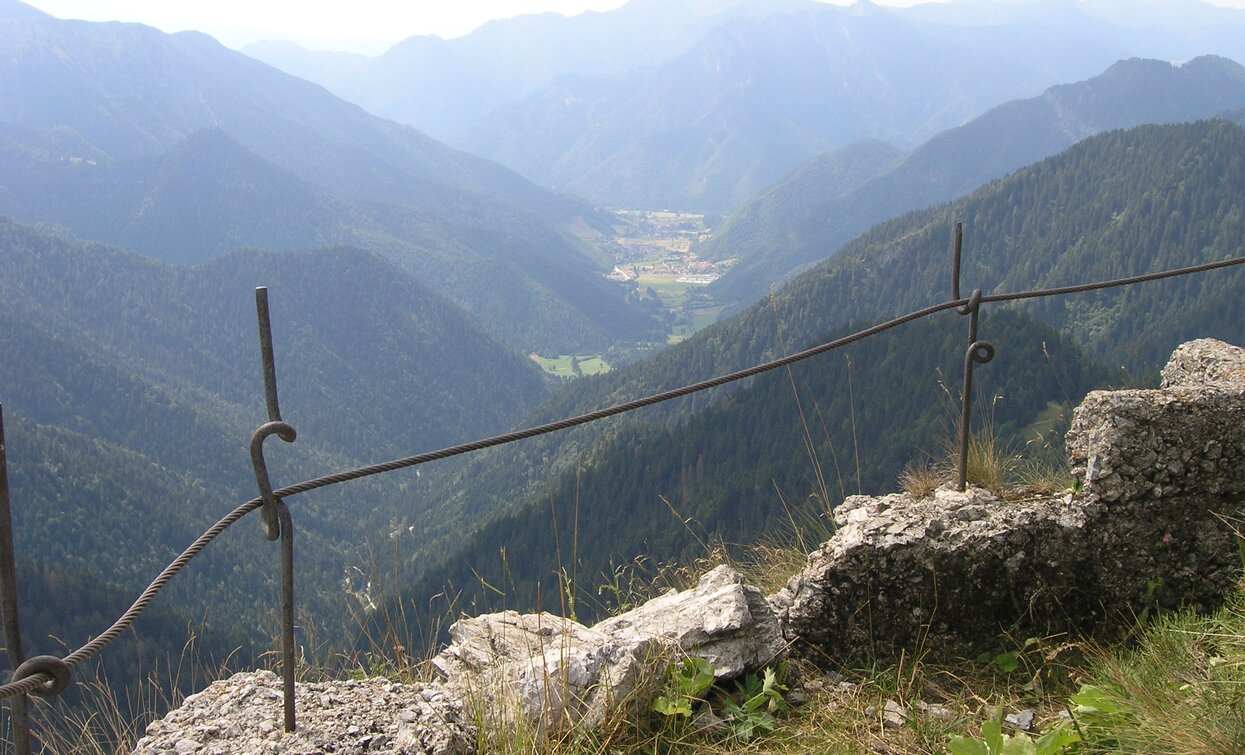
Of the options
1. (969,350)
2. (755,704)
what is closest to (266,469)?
(755,704)

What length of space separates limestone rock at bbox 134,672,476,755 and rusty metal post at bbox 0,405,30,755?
984 mm

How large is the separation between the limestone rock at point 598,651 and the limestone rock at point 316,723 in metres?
0.19

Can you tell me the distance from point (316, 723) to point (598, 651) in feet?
4.04

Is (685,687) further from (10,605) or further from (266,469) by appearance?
(10,605)

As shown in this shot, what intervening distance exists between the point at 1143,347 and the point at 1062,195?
59830 mm

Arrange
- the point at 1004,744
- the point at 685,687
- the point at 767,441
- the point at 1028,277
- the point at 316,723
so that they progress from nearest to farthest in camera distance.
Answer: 1. the point at 1004,744
2. the point at 316,723
3. the point at 685,687
4. the point at 767,441
5. the point at 1028,277

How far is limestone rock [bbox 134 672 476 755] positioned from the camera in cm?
356

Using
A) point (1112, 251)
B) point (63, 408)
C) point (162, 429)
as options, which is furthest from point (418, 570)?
point (1112, 251)

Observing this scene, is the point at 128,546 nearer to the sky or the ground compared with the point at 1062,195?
nearer to the ground

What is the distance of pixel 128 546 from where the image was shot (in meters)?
128

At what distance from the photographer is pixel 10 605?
2584mm

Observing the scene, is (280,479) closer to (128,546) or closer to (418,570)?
(128,546)

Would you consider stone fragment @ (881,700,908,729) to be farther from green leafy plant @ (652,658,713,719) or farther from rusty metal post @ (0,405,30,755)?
rusty metal post @ (0,405,30,755)

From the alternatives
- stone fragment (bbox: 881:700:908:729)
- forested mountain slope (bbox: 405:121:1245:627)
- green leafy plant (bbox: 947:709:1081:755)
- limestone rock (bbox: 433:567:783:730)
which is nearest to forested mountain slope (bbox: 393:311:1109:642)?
forested mountain slope (bbox: 405:121:1245:627)
